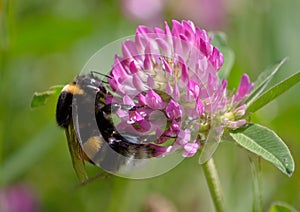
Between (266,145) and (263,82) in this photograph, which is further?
(263,82)

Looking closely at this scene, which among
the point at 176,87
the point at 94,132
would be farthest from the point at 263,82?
the point at 94,132

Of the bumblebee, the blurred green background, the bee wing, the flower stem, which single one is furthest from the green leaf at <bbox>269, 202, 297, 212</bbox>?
the blurred green background

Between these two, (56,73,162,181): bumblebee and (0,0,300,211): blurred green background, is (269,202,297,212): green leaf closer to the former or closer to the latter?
(56,73,162,181): bumblebee

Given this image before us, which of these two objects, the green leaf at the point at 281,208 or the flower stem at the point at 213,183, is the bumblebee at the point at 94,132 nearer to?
the flower stem at the point at 213,183

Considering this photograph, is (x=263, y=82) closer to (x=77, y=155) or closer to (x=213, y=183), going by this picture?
(x=213, y=183)

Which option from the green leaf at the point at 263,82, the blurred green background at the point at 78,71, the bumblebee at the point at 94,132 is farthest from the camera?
the blurred green background at the point at 78,71

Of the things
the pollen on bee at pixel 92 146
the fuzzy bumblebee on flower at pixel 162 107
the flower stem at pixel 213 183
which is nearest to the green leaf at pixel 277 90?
the fuzzy bumblebee on flower at pixel 162 107
